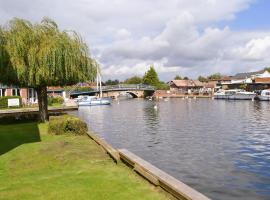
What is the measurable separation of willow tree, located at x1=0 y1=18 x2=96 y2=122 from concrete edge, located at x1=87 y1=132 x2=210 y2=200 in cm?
1513

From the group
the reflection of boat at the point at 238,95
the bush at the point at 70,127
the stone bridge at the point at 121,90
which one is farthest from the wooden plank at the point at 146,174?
the stone bridge at the point at 121,90

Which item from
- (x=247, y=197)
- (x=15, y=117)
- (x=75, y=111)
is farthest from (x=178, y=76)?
(x=247, y=197)

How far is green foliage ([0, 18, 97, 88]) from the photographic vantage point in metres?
27.2

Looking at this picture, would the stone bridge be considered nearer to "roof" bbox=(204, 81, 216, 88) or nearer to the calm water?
"roof" bbox=(204, 81, 216, 88)

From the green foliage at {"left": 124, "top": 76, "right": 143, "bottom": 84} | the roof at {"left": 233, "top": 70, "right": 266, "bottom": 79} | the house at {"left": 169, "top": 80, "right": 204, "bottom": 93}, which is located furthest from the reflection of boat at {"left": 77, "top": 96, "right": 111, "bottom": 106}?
the green foliage at {"left": 124, "top": 76, "right": 143, "bottom": 84}

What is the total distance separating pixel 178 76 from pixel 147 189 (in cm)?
19027

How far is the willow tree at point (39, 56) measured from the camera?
2723cm

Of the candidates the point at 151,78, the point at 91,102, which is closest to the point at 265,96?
the point at 91,102

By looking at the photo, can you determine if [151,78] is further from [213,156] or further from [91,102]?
[213,156]

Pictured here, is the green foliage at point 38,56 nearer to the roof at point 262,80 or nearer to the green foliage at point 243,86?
the roof at point 262,80

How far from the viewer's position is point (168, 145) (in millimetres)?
23828

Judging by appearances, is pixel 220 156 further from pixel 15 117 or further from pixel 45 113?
pixel 15 117

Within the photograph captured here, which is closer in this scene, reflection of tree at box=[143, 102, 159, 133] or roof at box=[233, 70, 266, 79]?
reflection of tree at box=[143, 102, 159, 133]

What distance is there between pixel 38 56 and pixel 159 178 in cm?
2005
